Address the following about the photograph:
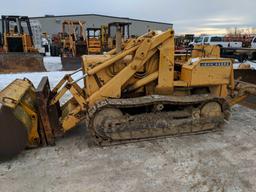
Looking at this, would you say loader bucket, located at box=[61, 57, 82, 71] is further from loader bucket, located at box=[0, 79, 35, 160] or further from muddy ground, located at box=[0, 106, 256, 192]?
loader bucket, located at box=[0, 79, 35, 160]

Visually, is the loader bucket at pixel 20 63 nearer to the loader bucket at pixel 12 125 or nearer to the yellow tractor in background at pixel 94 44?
the yellow tractor in background at pixel 94 44

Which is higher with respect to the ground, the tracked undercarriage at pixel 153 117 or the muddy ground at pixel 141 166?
the tracked undercarriage at pixel 153 117

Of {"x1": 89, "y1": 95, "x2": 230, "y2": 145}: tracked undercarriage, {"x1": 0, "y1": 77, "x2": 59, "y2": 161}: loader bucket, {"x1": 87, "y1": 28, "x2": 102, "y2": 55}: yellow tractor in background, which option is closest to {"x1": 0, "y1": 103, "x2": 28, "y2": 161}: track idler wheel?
{"x1": 0, "y1": 77, "x2": 59, "y2": 161}: loader bucket

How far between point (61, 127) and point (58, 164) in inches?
29.0

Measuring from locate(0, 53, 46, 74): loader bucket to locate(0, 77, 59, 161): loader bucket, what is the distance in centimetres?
798

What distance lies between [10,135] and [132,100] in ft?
5.97

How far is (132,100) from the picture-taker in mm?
4172

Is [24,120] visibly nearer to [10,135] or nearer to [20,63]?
[10,135]

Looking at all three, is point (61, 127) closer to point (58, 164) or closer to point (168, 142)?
point (58, 164)

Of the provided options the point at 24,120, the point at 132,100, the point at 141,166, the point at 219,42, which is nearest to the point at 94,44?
the point at 219,42

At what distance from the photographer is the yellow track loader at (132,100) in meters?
4.02

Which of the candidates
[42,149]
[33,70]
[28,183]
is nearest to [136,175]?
[28,183]

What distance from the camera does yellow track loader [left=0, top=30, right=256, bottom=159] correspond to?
4016mm

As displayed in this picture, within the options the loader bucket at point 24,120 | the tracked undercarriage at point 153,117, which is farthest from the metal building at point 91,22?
the loader bucket at point 24,120
